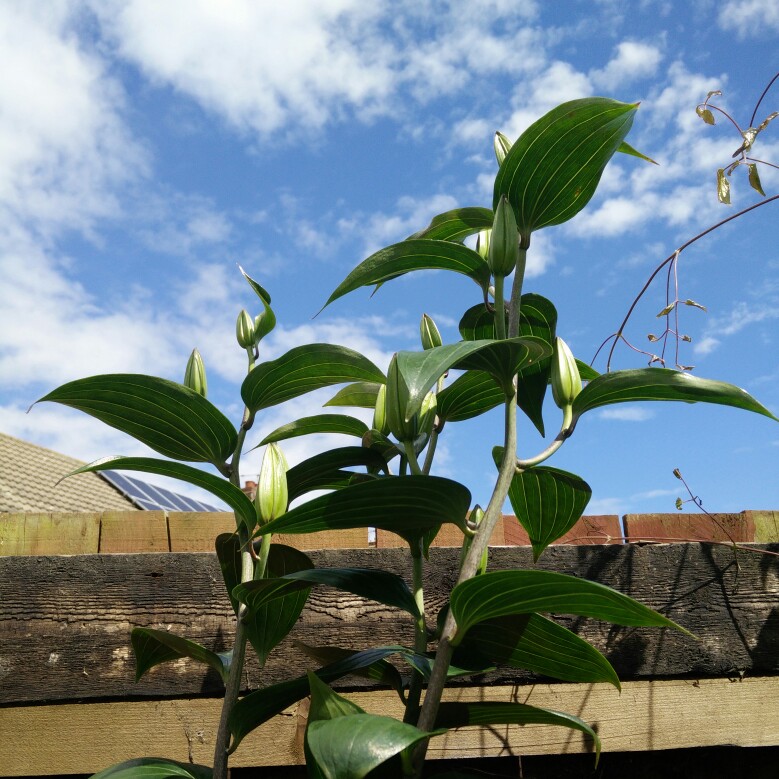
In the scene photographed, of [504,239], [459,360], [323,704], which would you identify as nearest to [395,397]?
[459,360]

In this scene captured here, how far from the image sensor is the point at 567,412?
838 mm

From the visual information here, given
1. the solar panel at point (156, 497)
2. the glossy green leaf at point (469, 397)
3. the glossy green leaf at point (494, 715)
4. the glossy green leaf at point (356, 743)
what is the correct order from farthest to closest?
the solar panel at point (156, 497)
the glossy green leaf at point (469, 397)
the glossy green leaf at point (494, 715)
the glossy green leaf at point (356, 743)

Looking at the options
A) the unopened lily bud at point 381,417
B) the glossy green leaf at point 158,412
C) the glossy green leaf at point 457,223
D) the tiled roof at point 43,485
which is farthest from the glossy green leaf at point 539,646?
the tiled roof at point 43,485

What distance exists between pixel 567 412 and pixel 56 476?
31.6ft

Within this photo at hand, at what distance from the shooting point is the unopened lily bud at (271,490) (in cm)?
83

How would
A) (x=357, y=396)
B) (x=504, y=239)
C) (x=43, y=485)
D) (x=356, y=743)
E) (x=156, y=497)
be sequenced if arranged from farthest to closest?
(x=43, y=485)
(x=156, y=497)
(x=357, y=396)
(x=504, y=239)
(x=356, y=743)

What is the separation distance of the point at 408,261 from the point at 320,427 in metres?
0.27

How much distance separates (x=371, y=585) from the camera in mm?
838

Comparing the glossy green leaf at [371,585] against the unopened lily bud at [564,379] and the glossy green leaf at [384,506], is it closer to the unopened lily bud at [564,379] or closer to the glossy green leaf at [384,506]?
the glossy green leaf at [384,506]

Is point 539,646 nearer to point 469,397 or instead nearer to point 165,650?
point 469,397

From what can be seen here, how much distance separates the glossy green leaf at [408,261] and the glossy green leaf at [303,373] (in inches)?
2.5

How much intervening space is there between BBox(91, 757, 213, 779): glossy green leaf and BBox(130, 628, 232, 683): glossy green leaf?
10 centimetres

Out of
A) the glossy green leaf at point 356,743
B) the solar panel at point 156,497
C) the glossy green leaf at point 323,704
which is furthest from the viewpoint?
the solar panel at point 156,497

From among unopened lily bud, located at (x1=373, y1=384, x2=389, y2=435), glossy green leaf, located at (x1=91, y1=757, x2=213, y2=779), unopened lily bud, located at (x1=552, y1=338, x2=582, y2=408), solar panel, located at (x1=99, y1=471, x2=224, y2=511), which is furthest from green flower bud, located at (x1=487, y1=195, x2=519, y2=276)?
solar panel, located at (x1=99, y1=471, x2=224, y2=511)
